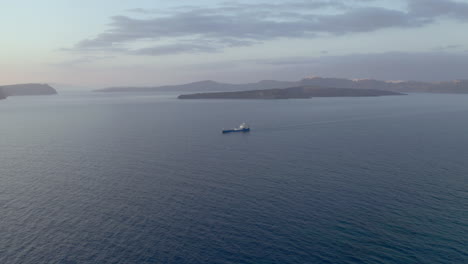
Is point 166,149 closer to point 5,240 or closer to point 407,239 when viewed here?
point 5,240

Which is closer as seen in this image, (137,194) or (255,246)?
(255,246)

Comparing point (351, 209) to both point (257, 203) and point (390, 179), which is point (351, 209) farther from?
point (390, 179)

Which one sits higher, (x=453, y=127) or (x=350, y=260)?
(x=453, y=127)

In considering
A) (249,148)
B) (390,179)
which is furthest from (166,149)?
(390,179)

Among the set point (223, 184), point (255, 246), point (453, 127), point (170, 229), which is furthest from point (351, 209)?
point (453, 127)

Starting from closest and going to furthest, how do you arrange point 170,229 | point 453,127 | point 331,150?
point 170,229 → point 331,150 → point 453,127

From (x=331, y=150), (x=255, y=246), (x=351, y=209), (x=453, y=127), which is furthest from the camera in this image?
(x=453, y=127)
